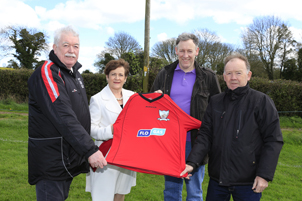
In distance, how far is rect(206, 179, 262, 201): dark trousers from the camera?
2.30m

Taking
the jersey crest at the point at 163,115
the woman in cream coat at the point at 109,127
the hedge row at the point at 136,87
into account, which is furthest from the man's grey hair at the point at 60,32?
the hedge row at the point at 136,87

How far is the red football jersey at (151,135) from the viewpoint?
2.60 meters

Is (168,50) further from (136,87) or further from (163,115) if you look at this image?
(163,115)

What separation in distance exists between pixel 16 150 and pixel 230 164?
626cm

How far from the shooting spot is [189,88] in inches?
122

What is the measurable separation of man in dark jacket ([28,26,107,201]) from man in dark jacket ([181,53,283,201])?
114 cm

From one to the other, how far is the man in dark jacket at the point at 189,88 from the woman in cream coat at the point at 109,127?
54 centimetres

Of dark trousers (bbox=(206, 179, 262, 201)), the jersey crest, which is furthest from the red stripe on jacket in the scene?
dark trousers (bbox=(206, 179, 262, 201))

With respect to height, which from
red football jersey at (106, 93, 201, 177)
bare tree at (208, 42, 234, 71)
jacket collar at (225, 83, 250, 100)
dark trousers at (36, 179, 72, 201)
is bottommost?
dark trousers at (36, 179, 72, 201)

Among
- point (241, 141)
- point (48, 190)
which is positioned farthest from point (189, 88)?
point (48, 190)

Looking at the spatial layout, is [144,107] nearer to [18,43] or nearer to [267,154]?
[267,154]

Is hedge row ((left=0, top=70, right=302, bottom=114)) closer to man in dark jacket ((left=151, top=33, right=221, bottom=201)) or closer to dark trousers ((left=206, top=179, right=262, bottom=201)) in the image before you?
man in dark jacket ((left=151, top=33, right=221, bottom=201))

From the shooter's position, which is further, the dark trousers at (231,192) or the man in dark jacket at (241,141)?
the dark trousers at (231,192)

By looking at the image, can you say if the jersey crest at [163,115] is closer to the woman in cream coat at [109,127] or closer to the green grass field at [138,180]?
the woman in cream coat at [109,127]
